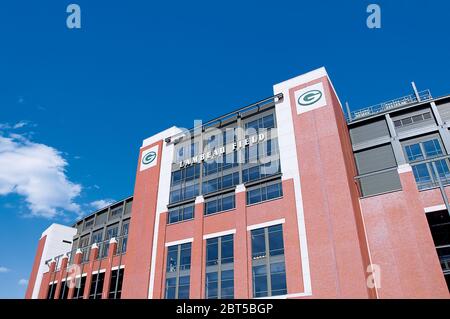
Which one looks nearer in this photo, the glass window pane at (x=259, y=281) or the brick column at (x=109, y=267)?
the glass window pane at (x=259, y=281)

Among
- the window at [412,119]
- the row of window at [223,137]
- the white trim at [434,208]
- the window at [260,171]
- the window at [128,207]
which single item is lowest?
the white trim at [434,208]

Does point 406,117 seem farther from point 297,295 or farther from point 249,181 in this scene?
point 297,295

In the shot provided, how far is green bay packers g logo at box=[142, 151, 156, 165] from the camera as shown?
145 feet

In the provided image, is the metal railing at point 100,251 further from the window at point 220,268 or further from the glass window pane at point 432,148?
the glass window pane at point 432,148

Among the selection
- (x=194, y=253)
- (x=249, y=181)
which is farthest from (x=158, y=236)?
(x=249, y=181)

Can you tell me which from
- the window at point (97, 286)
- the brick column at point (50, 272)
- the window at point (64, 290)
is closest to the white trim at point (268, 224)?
the window at point (97, 286)

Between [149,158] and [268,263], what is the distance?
22.6 m

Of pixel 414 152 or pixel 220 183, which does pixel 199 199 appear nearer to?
pixel 220 183

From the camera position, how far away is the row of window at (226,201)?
32.6 m

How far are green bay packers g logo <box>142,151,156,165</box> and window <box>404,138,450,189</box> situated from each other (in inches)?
1168

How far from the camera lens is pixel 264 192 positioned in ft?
108

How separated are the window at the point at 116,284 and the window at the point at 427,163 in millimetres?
36521

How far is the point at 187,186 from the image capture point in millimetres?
39062

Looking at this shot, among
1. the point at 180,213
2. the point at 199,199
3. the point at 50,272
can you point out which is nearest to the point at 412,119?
the point at 199,199
